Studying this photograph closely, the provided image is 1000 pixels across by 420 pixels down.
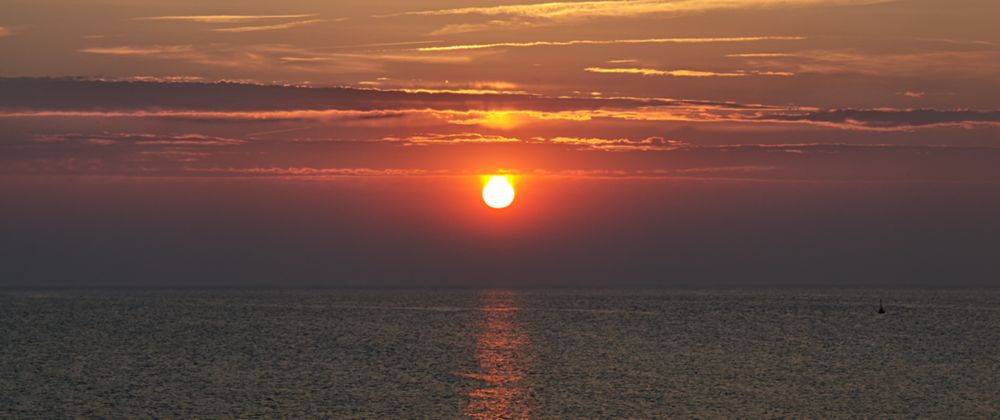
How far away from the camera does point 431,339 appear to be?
149375mm

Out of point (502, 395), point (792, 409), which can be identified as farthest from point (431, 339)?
Result: point (792, 409)

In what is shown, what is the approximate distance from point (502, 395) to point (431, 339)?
6660 cm

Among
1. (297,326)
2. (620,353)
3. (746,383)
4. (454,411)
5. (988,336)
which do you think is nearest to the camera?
(454,411)

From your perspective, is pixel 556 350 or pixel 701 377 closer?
pixel 701 377

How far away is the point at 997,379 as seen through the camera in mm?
96938

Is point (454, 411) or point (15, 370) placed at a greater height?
point (15, 370)

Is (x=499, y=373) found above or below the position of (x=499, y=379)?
above

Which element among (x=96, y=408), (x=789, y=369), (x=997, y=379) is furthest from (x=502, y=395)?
(x=997, y=379)

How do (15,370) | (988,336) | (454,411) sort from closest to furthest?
(454,411) → (15,370) → (988,336)

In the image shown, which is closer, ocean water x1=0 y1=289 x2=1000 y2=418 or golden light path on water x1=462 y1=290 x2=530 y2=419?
golden light path on water x1=462 y1=290 x2=530 y2=419

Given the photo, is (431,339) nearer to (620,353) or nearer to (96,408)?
(620,353)

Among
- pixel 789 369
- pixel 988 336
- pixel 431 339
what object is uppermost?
pixel 988 336

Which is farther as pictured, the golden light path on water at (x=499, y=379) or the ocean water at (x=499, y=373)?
the ocean water at (x=499, y=373)

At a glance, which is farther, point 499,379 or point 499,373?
point 499,373
